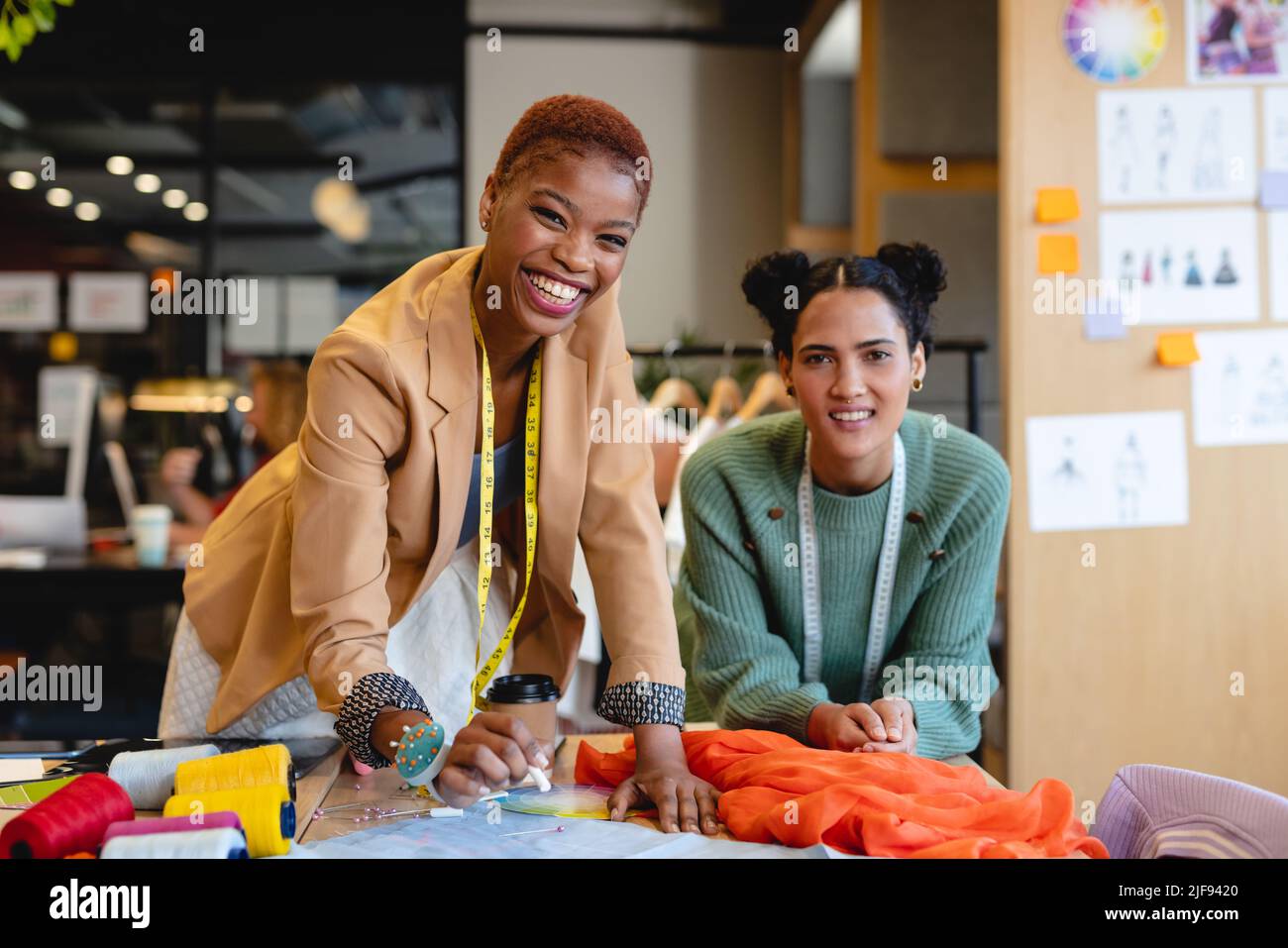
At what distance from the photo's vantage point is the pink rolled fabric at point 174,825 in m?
1.12

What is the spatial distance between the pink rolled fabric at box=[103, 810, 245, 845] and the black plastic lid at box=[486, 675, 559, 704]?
36cm

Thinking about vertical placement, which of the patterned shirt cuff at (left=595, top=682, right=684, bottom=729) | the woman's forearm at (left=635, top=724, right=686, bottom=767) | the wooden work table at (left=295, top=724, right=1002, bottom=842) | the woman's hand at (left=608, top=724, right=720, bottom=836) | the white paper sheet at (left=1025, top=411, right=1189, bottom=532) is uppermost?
the white paper sheet at (left=1025, top=411, right=1189, bottom=532)

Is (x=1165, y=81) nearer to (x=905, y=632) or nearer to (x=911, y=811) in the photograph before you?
(x=905, y=632)

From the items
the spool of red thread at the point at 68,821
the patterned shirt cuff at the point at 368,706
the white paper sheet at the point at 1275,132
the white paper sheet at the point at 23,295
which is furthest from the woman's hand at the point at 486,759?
the white paper sheet at the point at 23,295

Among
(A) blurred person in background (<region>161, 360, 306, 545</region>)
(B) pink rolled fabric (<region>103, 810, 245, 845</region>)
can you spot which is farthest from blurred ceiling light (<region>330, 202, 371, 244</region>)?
(B) pink rolled fabric (<region>103, 810, 245, 845</region>)

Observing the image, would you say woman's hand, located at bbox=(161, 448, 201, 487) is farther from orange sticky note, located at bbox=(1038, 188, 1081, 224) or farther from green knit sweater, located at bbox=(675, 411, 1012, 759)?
orange sticky note, located at bbox=(1038, 188, 1081, 224)

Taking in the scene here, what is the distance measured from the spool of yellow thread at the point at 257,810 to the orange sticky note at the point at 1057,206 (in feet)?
8.27

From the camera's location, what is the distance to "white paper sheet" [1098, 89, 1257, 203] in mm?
3000

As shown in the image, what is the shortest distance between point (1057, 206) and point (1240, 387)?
2.25 feet

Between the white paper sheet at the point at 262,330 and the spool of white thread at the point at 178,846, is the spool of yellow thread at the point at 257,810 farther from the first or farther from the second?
the white paper sheet at the point at 262,330

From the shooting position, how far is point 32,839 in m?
1.13

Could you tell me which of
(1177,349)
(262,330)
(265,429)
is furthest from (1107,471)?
(262,330)

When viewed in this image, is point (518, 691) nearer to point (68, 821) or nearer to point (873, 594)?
point (68, 821)

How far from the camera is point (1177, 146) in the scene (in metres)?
3.01
